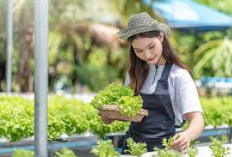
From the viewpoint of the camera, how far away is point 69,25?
85.1ft

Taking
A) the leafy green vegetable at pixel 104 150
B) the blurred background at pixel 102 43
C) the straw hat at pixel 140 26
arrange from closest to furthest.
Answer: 1. the leafy green vegetable at pixel 104 150
2. the straw hat at pixel 140 26
3. the blurred background at pixel 102 43

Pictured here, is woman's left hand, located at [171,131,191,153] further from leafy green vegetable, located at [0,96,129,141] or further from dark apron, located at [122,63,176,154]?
leafy green vegetable, located at [0,96,129,141]

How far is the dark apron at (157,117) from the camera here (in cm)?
398

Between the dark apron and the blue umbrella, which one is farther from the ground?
the dark apron

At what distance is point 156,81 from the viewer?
4.05 meters

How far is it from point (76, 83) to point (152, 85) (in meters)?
24.0

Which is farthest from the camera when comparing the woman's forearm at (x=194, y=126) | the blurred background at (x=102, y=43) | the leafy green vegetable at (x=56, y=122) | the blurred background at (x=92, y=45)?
the blurred background at (x=92, y=45)

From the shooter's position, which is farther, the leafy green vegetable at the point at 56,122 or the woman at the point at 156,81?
the leafy green vegetable at the point at 56,122

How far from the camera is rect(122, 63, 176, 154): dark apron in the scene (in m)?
3.98

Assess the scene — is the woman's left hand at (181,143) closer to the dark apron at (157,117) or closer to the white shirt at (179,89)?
the white shirt at (179,89)

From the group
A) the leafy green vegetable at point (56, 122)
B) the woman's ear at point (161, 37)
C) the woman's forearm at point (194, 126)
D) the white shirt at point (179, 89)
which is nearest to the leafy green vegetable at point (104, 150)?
the woman's forearm at point (194, 126)

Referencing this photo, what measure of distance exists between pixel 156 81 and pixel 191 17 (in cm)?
1630

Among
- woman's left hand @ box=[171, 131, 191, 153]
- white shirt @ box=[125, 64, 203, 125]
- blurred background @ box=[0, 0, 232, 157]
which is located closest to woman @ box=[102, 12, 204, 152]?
white shirt @ box=[125, 64, 203, 125]

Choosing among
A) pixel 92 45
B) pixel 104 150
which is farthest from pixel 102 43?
pixel 104 150
